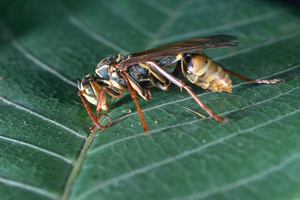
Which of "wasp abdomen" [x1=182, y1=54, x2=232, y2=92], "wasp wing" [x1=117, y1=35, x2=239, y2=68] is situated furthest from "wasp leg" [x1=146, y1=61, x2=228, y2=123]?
"wasp abdomen" [x1=182, y1=54, x2=232, y2=92]

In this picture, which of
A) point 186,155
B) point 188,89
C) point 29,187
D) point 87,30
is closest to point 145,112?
point 188,89

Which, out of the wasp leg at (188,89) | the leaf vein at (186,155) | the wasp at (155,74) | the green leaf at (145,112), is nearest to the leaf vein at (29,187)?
the green leaf at (145,112)

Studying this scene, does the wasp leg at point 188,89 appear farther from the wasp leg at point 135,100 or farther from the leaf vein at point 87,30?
the leaf vein at point 87,30

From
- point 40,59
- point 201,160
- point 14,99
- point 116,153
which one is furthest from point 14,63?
point 201,160

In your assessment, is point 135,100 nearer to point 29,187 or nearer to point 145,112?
point 145,112

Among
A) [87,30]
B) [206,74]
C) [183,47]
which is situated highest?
[183,47]

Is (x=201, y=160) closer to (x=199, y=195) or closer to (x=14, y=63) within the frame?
(x=199, y=195)

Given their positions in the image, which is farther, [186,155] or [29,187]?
[186,155]
